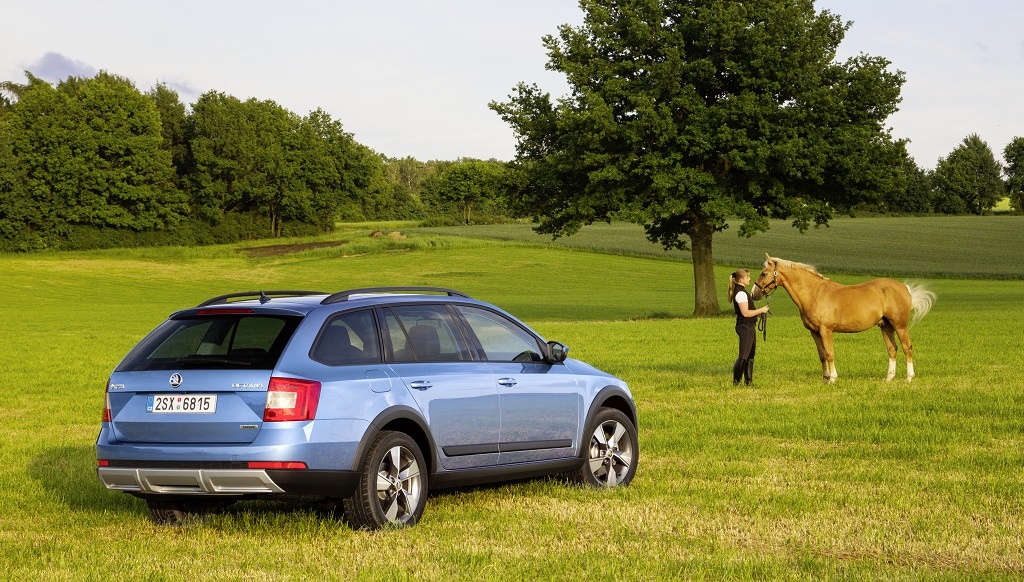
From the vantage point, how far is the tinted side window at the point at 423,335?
9.15 meters

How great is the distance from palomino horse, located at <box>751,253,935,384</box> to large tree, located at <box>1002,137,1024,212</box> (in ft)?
429

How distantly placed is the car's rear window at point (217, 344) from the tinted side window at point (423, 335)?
A: 89cm

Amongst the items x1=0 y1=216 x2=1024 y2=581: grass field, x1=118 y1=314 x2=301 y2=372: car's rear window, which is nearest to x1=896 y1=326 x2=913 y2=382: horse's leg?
x1=0 y1=216 x2=1024 y2=581: grass field

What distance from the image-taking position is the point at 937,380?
19.9m

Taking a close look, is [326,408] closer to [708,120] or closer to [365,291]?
[365,291]

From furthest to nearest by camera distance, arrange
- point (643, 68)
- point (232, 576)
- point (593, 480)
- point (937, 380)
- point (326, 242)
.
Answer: point (326, 242)
point (643, 68)
point (937, 380)
point (593, 480)
point (232, 576)

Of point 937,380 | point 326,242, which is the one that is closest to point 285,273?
point 326,242

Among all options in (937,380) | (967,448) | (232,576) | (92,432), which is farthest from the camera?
(937,380)

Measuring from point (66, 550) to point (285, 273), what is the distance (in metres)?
72.2

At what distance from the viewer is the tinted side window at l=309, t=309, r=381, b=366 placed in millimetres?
8523

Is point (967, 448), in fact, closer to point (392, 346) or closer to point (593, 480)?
point (593, 480)

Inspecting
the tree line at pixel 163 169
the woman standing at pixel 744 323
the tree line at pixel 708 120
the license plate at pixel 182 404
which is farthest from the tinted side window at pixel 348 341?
the tree line at pixel 163 169

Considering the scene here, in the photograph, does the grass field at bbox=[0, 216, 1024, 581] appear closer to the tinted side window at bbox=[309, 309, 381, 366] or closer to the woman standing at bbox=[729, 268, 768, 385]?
the woman standing at bbox=[729, 268, 768, 385]

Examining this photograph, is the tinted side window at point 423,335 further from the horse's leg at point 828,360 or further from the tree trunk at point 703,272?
the tree trunk at point 703,272
